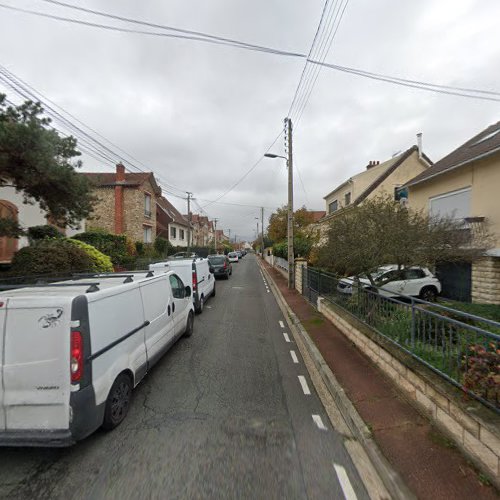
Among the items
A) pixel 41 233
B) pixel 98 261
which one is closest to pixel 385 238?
pixel 98 261

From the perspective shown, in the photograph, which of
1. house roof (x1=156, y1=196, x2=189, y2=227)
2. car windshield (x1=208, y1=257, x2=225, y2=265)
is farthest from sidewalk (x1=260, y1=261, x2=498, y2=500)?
house roof (x1=156, y1=196, x2=189, y2=227)

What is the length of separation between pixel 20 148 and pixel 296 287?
40.1 ft

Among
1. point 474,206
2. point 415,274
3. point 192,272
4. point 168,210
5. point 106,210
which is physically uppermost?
point 168,210

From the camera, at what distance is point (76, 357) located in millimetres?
2781

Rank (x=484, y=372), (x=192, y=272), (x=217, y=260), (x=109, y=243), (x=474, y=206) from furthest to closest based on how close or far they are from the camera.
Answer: (x=217, y=260) → (x=109, y=243) → (x=474, y=206) → (x=192, y=272) → (x=484, y=372)

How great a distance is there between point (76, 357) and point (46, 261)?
8.89 metres

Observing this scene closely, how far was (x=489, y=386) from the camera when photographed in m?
2.86

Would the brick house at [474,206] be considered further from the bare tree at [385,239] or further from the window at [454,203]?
the bare tree at [385,239]

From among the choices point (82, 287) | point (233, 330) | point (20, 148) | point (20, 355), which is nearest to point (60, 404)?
point (20, 355)

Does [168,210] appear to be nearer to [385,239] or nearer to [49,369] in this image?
[385,239]

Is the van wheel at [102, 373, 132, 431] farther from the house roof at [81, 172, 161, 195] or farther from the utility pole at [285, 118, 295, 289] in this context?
the house roof at [81, 172, 161, 195]

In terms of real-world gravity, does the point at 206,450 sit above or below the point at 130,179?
below

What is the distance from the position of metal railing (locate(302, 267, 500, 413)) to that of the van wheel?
12.8ft

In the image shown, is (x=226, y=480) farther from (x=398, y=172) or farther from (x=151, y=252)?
(x=151, y=252)
